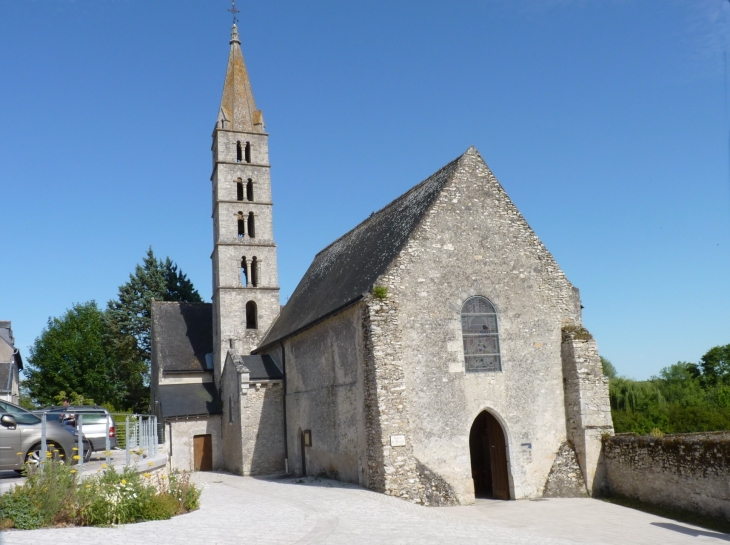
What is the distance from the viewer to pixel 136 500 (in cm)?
1230

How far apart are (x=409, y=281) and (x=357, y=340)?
2.37 metres

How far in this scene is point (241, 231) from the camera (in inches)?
1336

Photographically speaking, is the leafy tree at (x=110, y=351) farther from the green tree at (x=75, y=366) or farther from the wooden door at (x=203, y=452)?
the wooden door at (x=203, y=452)

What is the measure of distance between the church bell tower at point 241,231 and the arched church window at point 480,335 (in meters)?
14.4

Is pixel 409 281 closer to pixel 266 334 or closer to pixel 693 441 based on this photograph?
pixel 693 441

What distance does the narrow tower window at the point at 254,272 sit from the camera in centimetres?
3250

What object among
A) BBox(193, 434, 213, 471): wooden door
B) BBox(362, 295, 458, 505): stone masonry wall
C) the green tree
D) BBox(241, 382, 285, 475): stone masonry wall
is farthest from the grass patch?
the green tree

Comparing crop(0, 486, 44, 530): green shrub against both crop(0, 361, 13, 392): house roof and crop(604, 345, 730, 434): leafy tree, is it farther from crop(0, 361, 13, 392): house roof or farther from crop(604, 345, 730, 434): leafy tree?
crop(0, 361, 13, 392): house roof

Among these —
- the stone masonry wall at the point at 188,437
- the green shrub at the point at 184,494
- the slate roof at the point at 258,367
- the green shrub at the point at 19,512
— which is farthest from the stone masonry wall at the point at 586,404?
the stone masonry wall at the point at 188,437

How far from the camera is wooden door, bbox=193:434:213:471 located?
30.2 m

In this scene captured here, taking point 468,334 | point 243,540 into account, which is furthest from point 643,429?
point 243,540

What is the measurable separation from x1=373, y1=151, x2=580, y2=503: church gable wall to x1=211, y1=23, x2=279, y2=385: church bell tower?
14006 mm

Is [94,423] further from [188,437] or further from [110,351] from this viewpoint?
[110,351]

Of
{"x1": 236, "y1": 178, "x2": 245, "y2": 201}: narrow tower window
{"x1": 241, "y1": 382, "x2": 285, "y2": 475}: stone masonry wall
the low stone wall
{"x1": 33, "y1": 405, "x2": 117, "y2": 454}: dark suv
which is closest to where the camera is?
the low stone wall
